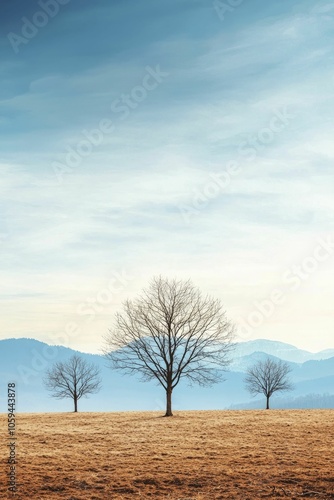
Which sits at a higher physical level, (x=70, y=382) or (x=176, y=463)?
(x=70, y=382)

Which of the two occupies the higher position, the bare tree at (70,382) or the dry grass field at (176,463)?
the bare tree at (70,382)

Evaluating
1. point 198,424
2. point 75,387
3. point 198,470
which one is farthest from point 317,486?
point 75,387

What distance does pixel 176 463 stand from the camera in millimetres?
21109

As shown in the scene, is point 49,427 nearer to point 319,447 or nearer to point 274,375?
point 319,447

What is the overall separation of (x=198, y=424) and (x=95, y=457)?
51.4 feet

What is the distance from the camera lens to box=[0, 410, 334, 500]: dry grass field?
16766 millimetres

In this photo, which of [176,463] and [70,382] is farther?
[70,382]

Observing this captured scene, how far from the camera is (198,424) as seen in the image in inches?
1458

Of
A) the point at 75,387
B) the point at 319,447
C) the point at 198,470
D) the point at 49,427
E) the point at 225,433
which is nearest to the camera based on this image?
the point at 198,470

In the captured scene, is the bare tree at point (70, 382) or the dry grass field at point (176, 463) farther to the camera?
the bare tree at point (70, 382)

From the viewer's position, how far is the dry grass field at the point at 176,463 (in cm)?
1677

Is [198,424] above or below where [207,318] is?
below

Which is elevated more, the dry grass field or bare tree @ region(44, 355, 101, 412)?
bare tree @ region(44, 355, 101, 412)

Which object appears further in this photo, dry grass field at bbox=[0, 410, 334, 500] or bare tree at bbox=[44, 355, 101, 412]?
bare tree at bbox=[44, 355, 101, 412]
